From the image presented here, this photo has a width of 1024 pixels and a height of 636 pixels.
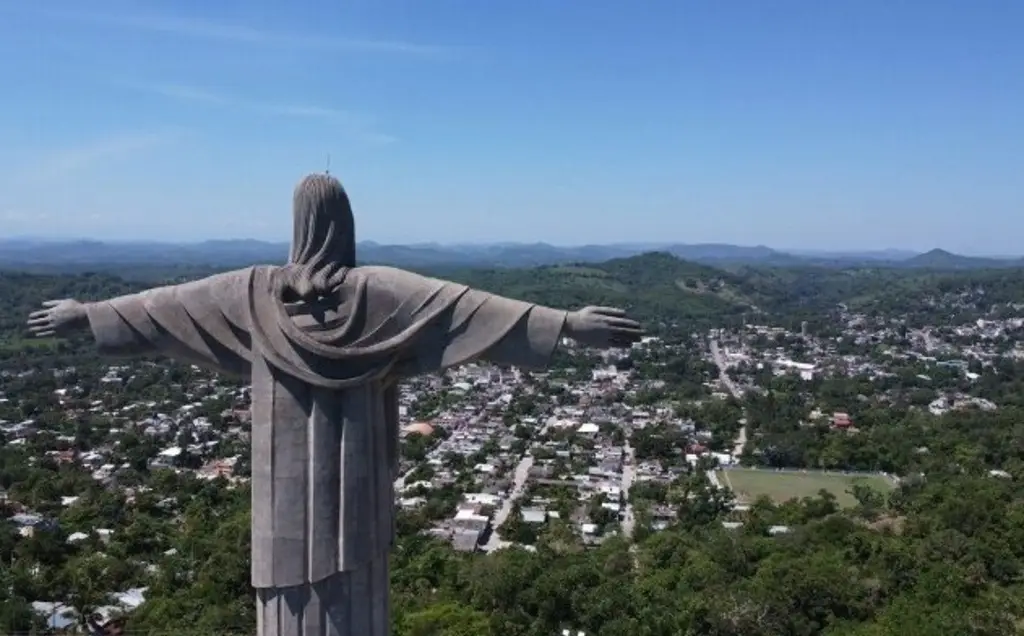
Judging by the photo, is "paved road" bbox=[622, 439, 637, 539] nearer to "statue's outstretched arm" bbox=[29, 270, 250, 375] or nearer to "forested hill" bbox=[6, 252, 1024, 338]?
"statue's outstretched arm" bbox=[29, 270, 250, 375]

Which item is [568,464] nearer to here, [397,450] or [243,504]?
[243,504]

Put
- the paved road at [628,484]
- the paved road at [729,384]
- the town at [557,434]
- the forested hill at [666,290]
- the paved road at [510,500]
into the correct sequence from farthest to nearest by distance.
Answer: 1. the forested hill at [666,290]
2. the paved road at [729,384]
3. the town at [557,434]
4. the paved road at [628,484]
5. the paved road at [510,500]

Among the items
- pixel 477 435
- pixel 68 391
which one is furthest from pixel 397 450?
pixel 68 391

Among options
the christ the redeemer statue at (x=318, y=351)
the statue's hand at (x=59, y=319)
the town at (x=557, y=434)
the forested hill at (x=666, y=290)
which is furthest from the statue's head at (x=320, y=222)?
the forested hill at (x=666, y=290)

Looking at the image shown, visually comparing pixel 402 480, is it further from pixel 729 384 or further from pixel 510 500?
pixel 729 384

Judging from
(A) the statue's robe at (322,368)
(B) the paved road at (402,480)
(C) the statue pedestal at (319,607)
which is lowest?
(B) the paved road at (402,480)

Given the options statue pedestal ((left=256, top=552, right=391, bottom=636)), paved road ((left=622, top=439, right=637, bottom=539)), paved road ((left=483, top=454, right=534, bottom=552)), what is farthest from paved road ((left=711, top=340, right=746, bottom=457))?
statue pedestal ((left=256, top=552, right=391, bottom=636))

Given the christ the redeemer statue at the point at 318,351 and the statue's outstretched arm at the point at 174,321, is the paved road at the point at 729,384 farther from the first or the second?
the statue's outstretched arm at the point at 174,321
